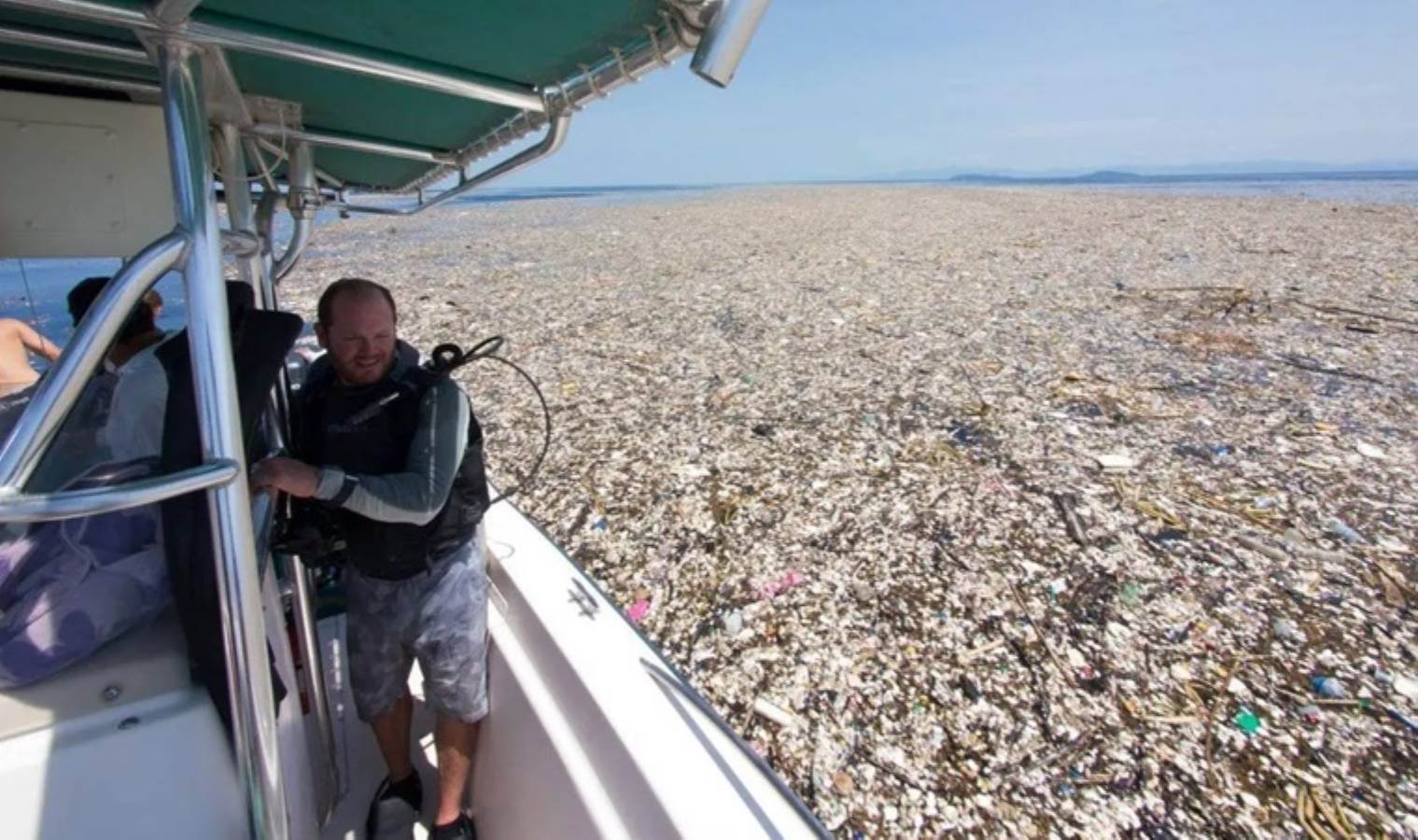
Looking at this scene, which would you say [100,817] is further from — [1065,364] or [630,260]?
[630,260]

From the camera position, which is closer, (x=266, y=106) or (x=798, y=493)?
(x=266, y=106)

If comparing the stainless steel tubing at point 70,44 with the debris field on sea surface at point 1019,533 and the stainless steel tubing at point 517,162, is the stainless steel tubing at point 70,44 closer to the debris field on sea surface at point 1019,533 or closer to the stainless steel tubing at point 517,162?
the stainless steel tubing at point 517,162

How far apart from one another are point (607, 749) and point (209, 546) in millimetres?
868

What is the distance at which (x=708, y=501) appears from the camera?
4.67m

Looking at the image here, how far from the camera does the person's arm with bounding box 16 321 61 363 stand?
388 cm

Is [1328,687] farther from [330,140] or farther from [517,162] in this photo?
[330,140]

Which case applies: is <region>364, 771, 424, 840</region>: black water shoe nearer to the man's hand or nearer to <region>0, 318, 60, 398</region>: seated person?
the man's hand

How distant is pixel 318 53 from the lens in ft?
3.48

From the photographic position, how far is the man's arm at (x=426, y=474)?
176 cm

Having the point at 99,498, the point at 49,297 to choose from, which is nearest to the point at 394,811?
the point at 99,498

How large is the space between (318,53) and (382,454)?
1119mm

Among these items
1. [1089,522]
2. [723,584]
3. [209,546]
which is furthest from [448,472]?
[1089,522]

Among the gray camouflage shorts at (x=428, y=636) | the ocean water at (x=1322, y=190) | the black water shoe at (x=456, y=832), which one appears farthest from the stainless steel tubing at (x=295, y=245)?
the ocean water at (x=1322, y=190)

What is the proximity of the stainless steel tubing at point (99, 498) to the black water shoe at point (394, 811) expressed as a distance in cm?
169
